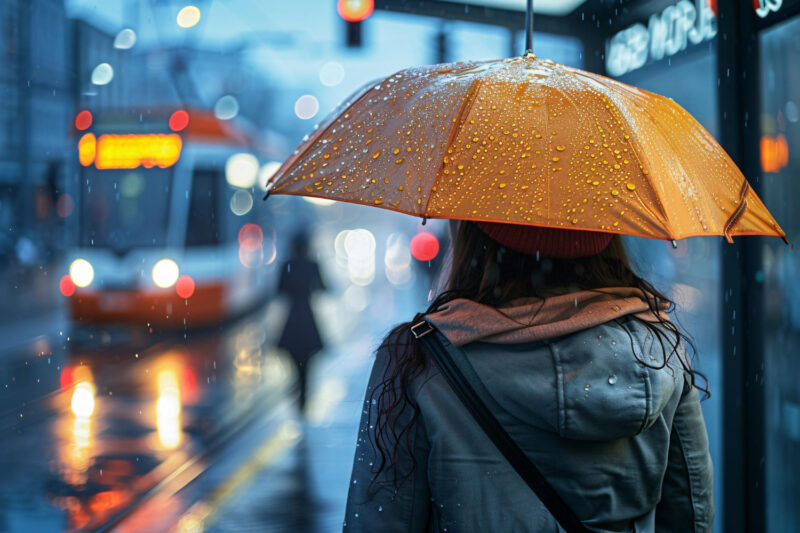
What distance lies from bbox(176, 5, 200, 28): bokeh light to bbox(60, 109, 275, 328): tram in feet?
4.59

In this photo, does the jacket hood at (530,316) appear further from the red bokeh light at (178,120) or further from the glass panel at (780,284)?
the red bokeh light at (178,120)

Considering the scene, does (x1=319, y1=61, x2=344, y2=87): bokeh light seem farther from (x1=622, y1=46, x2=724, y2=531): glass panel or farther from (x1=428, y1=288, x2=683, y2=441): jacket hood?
(x1=428, y1=288, x2=683, y2=441): jacket hood

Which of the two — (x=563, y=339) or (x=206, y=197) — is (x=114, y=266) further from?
(x=563, y=339)

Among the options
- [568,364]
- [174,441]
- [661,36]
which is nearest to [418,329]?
[568,364]

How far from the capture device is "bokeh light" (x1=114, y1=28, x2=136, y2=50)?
13031 mm

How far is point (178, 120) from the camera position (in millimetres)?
11625

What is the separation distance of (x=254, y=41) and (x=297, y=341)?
6.71m

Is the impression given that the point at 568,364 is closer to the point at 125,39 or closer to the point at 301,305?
the point at 301,305

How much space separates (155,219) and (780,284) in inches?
407

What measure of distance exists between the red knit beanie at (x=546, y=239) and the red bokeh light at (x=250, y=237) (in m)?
11.9

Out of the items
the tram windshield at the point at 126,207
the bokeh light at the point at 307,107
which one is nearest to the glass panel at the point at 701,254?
the tram windshield at the point at 126,207

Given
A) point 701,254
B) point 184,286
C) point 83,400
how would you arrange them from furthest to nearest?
1. point 184,286
2. point 83,400
3. point 701,254

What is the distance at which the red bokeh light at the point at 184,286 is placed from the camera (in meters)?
11.9

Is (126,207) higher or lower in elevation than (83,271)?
higher
